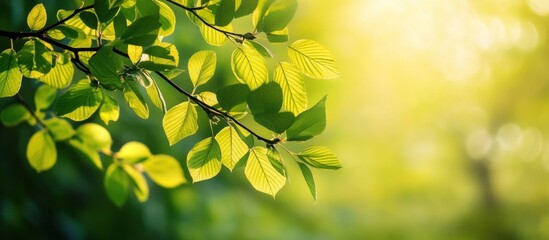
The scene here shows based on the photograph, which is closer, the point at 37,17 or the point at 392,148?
the point at 37,17

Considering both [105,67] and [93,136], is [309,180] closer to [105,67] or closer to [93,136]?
[105,67]

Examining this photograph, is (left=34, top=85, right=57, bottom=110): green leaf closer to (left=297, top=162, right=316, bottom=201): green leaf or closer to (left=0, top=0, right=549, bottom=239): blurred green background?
(left=297, top=162, right=316, bottom=201): green leaf

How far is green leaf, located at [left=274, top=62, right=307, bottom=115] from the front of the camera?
1.11 feet

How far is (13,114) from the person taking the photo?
0.62 m

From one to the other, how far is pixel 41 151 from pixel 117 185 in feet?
0.31

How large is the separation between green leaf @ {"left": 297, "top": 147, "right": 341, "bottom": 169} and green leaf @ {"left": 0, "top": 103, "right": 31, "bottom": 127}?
1.39 ft

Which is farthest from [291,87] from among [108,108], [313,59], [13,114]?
[13,114]

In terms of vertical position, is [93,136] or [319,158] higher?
[319,158]

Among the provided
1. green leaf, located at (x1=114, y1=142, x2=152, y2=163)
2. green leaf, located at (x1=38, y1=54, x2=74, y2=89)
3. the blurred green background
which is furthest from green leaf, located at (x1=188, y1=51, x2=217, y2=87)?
the blurred green background

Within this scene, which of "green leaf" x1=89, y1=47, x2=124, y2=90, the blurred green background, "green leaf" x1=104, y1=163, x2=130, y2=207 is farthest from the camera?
the blurred green background

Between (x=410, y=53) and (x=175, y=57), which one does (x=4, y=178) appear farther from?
(x=410, y=53)

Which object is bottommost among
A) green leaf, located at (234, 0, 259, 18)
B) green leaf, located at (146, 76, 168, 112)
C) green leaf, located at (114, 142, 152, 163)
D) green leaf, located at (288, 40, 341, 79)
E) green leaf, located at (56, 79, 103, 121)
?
green leaf, located at (114, 142, 152, 163)

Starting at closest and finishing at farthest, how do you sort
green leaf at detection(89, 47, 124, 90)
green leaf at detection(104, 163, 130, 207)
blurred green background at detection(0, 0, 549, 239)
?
green leaf at detection(89, 47, 124, 90), green leaf at detection(104, 163, 130, 207), blurred green background at detection(0, 0, 549, 239)

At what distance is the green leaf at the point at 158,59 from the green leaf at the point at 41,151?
1.03 ft
